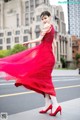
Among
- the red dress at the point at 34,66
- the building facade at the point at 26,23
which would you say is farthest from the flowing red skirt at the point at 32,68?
the building facade at the point at 26,23

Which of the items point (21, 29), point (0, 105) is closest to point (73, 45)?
point (21, 29)

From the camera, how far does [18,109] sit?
6.64 metres

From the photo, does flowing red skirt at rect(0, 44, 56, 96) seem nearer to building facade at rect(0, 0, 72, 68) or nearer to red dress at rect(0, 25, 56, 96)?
red dress at rect(0, 25, 56, 96)

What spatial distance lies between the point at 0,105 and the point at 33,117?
1.74 metres

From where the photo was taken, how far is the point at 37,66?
5715 millimetres

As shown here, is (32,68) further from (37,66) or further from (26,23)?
(26,23)

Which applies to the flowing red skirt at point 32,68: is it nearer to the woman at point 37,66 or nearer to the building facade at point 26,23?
the woman at point 37,66

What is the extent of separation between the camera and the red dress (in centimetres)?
541

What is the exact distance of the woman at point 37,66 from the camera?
5.43m

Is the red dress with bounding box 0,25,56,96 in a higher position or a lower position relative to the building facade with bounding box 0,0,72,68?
higher

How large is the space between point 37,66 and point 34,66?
0.06 metres

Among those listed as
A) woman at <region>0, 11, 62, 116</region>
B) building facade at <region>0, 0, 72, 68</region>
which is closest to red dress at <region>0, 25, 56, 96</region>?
woman at <region>0, 11, 62, 116</region>

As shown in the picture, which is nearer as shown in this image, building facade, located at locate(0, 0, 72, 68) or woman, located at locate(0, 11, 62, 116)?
woman, located at locate(0, 11, 62, 116)

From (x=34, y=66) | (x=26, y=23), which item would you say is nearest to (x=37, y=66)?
(x=34, y=66)
